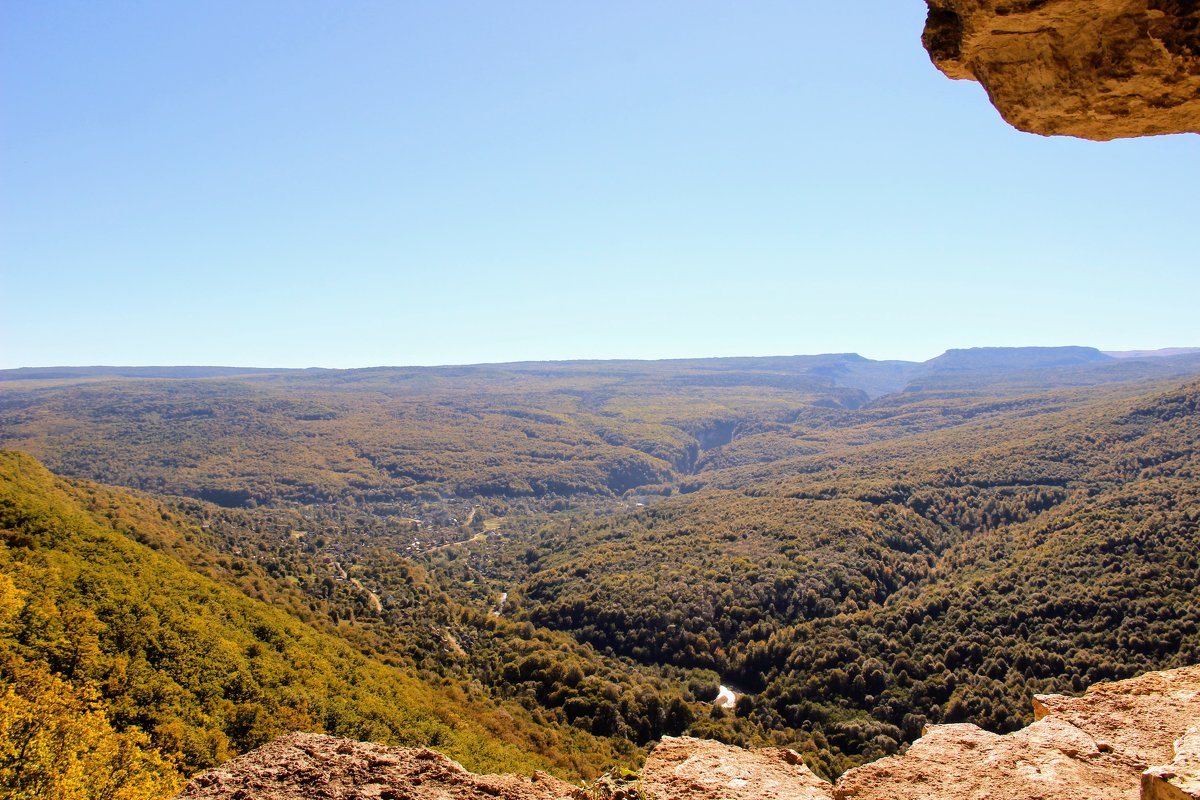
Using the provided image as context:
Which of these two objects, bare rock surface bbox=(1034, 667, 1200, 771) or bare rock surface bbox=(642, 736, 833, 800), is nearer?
bare rock surface bbox=(1034, 667, 1200, 771)

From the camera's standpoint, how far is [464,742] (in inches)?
1033

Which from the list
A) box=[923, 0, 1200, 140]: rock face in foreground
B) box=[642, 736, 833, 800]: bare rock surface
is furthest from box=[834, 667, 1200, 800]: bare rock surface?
box=[923, 0, 1200, 140]: rock face in foreground

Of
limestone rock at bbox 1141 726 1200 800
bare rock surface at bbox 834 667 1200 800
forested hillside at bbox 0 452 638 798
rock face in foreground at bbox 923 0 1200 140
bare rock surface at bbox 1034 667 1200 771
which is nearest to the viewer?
limestone rock at bbox 1141 726 1200 800

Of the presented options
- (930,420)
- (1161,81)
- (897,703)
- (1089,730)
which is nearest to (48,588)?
(1089,730)

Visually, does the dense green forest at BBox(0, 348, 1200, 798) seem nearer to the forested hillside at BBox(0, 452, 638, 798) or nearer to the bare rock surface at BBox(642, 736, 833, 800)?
the forested hillside at BBox(0, 452, 638, 798)

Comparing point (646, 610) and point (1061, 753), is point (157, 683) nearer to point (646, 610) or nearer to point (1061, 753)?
point (1061, 753)

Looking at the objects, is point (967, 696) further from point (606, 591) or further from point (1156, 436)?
point (1156, 436)

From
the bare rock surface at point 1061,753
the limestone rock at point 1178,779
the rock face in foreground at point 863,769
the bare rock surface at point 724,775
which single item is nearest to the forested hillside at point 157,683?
the rock face in foreground at point 863,769

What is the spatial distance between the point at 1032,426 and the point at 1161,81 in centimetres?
13192

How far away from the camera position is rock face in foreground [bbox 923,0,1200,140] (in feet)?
17.1

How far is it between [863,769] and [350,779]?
21.7 feet

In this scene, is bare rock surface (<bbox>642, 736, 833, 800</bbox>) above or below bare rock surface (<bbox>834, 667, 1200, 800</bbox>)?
below

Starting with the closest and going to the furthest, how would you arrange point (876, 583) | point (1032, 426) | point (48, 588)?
point (48, 588) → point (876, 583) → point (1032, 426)

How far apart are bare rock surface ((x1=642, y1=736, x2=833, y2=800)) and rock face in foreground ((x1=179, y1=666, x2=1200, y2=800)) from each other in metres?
0.02
